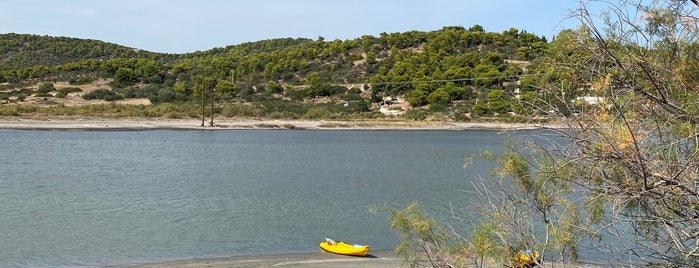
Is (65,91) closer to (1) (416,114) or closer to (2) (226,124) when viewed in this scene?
(2) (226,124)

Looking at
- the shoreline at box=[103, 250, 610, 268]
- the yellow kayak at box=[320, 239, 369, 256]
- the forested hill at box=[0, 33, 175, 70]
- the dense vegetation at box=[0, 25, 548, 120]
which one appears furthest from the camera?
the forested hill at box=[0, 33, 175, 70]

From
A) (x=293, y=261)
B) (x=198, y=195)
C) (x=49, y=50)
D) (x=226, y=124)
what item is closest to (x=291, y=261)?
(x=293, y=261)

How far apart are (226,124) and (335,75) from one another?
2206 cm

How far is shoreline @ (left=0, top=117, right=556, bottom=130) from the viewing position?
50625 mm

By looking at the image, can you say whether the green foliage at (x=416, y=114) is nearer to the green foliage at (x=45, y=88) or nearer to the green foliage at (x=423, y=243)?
the green foliage at (x=45, y=88)

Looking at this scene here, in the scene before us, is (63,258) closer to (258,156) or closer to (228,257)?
(228,257)

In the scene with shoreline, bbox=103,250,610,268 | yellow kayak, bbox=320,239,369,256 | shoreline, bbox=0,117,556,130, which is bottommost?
shoreline, bbox=103,250,610,268

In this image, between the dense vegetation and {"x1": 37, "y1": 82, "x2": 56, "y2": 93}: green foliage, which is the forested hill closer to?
the dense vegetation

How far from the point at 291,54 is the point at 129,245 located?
7152cm

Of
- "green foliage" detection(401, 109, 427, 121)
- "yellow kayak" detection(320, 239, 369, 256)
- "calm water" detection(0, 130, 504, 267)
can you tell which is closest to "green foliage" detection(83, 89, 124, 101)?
"calm water" detection(0, 130, 504, 267)

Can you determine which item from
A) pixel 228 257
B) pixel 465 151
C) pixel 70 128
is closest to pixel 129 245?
pixel 228 257

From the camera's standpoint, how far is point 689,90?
14.1 feet

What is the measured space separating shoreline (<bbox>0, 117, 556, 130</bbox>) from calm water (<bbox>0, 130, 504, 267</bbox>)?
8067 millimetres

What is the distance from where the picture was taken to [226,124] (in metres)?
56.8
